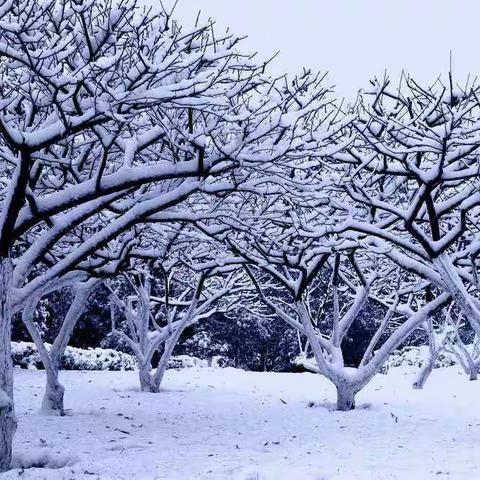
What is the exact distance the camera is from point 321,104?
7.52m

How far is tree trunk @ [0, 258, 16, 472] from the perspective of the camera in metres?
6.43

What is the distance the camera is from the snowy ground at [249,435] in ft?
21.7

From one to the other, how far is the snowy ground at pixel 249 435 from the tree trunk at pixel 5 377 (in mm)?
284

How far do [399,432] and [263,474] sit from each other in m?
4.09

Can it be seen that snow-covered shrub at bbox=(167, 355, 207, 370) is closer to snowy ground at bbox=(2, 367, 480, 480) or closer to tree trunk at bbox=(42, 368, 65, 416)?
snowy ground at bbox=(2, 367, 480, 480)

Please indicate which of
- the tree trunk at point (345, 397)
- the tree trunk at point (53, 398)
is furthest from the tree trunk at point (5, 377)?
the tree trunk at point (345, 397)

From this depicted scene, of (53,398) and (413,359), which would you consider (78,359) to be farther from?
(413,359)

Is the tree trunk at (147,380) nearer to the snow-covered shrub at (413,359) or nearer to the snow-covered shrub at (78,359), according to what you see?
the snow-covered shrub at (78,359)

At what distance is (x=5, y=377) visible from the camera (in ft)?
21.6

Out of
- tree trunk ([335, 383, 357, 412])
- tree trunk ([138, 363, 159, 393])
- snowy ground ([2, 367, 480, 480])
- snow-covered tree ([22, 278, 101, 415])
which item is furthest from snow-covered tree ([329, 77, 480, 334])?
tree trunk ([138, 363, 159, 393])

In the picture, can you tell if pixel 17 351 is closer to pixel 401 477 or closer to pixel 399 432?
pixel 399 432

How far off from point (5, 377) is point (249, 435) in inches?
166

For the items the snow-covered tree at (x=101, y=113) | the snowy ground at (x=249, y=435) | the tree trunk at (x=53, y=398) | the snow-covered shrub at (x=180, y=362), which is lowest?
the snowy ground at (x=249, y=435)

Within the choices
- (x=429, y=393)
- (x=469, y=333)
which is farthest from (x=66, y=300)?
(x=469, y=333)
